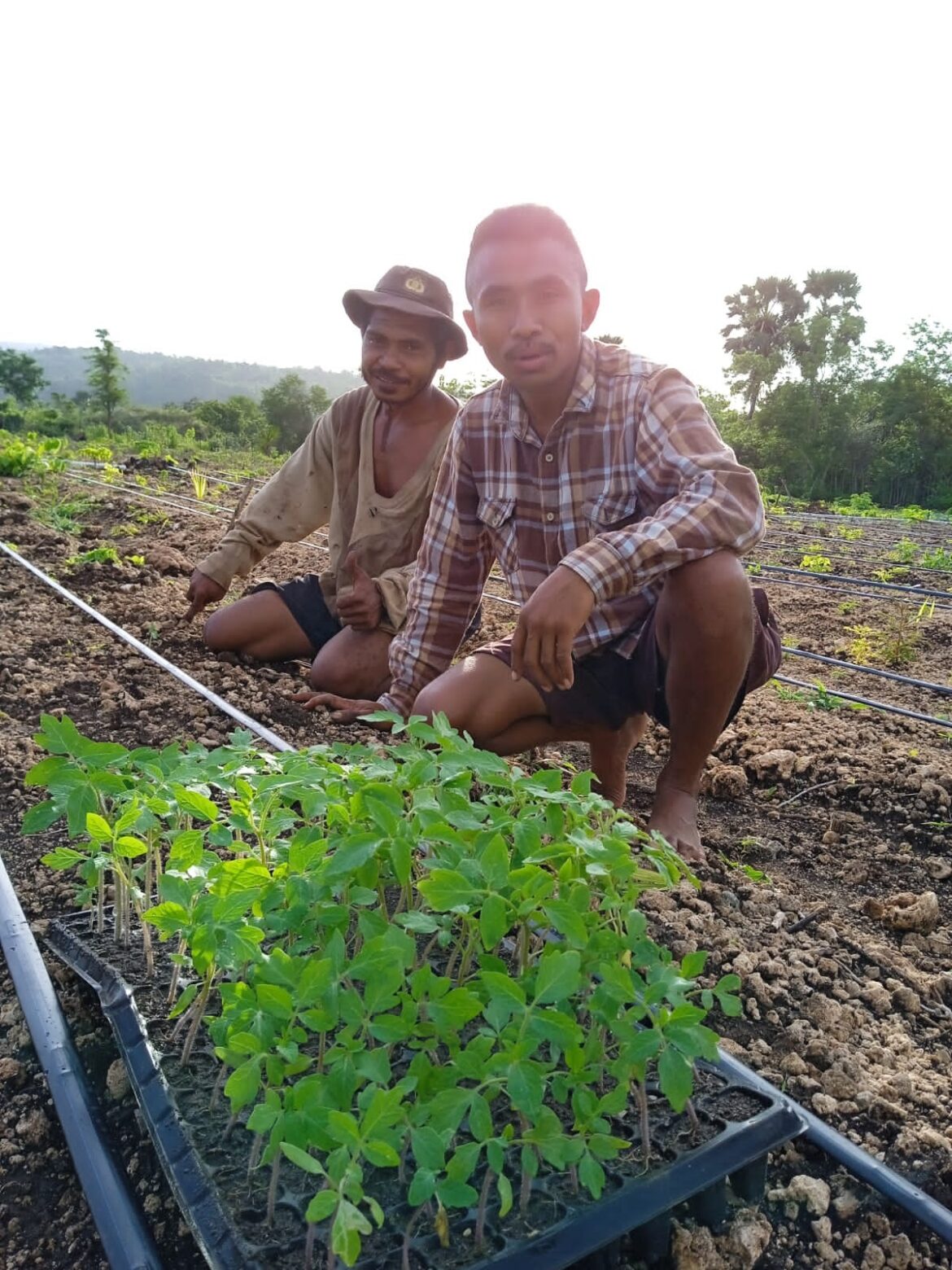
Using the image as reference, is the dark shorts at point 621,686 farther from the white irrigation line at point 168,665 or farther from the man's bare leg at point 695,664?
the white irrigation line at point 168,665

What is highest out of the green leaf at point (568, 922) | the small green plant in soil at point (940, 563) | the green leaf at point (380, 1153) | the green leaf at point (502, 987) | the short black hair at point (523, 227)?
the short black hair at point (523, 227)

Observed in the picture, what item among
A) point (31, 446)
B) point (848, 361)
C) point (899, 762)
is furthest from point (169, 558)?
point (848, 361)

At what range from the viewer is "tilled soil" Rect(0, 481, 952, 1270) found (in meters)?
1.05

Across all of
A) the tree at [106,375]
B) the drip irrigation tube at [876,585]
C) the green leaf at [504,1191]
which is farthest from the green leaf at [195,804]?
the tree at [106,375]

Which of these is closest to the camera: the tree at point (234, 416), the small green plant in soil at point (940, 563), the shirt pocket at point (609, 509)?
the shirt pocket at point (609, 509)

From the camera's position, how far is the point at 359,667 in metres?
3.00

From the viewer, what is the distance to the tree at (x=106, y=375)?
144ft

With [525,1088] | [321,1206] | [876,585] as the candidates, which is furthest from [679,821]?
[876,585]

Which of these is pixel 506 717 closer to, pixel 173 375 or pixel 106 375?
pixel 106 375

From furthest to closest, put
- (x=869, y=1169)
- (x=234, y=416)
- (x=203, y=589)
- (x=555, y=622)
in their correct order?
(x=234, y=416), (x=203, y=589), (x=555, y=622), (x=869, y=1169)

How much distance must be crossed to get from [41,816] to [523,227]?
1.47m

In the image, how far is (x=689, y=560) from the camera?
1832 mm

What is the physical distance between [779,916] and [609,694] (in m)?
0.63

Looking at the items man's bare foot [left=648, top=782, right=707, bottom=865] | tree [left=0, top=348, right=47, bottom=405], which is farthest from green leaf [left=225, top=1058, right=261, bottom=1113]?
tree [left=0, top=348, right=47, bottom=405]
